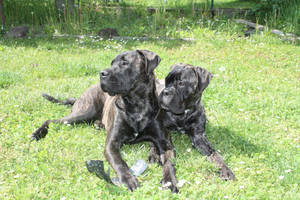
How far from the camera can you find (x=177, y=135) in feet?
15.0

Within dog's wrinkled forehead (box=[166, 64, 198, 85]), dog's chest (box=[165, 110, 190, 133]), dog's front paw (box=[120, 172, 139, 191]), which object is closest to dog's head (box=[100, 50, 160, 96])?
dog's wrinkled forehead (box=[166, 64, 198, 85])

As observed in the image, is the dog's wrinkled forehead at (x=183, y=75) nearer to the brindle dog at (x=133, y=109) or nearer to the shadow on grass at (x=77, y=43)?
the brindle dog at (x=133, y=109)

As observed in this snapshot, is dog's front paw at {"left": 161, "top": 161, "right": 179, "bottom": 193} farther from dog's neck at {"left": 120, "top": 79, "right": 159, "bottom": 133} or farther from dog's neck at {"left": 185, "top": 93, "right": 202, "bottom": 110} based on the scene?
dog's neck at {"left": 185, "top": 93, "right": 202, "bottom": 110}

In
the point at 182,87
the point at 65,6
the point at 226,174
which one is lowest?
the point at 226,174

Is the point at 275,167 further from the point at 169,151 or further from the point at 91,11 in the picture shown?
the point at 91,11

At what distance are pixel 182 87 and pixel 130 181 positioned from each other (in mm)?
1432

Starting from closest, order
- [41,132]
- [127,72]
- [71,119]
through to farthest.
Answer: [127,72], [41,132], [71,119]

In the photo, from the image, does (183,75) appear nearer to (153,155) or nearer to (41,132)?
(153,155)

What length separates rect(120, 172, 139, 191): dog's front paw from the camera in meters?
3.18

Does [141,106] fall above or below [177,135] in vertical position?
above

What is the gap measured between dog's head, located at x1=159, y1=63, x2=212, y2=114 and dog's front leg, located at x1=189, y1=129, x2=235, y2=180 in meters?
0.42

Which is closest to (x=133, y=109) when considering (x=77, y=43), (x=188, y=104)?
(x=188, y=104)

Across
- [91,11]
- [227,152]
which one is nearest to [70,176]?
[227,152]

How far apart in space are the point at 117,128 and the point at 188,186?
1.21m
